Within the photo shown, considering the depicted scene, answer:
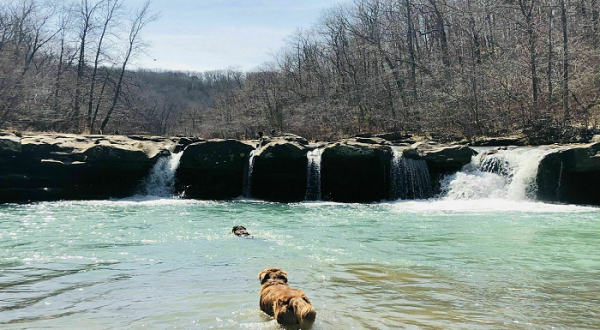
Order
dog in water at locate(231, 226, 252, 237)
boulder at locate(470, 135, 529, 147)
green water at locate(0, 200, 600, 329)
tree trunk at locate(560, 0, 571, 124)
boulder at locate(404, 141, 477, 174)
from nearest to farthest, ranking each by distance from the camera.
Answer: green water at locate(0, 200, 600, 329) < dog in water at locate(231, 226, 252, 237) < boulder at locate(404, 141, 477, 174) < tree trunk at locate(560, 0, 571, 124) < boulder at locate(470, 135, 529, 147)

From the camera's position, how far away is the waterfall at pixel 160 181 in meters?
17.5

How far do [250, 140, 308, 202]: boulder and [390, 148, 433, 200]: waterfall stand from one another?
3369 mm

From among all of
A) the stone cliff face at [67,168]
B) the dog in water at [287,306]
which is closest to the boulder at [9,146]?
the stone cliff face at [67,168]

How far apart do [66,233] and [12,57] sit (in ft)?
73.7

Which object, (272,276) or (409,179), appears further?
(409,179)

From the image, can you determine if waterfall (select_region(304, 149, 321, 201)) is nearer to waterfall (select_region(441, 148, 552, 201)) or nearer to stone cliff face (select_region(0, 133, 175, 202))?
waterfall (select_region(441, 148, 552, 201))

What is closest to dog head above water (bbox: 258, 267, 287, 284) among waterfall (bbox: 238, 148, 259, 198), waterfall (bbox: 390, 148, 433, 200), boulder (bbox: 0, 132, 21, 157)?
waterfall (bbox: 390, 148, 433, 200)

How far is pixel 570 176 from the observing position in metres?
13.9

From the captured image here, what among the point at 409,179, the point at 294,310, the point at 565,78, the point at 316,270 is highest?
the point at 565,78

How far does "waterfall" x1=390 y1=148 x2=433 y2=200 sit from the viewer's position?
52.5 ft

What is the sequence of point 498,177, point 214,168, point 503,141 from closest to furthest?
point 498,177
point 214,168
point 503,141

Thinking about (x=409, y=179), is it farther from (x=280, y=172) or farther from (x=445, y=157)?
(x=280, y=172)

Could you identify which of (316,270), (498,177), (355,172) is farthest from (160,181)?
(316,270)

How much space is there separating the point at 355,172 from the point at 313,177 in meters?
1.60
